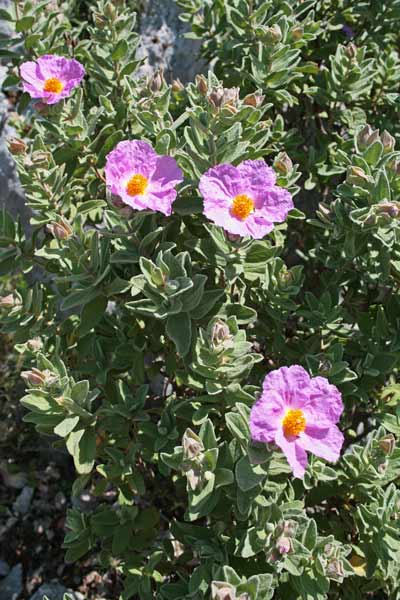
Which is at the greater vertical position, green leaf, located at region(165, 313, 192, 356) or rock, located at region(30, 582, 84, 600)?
green leaf, located at region(165, 313, 192, 356)

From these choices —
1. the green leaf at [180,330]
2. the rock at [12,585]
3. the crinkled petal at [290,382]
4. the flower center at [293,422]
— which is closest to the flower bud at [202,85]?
the green leaf at [180,330]

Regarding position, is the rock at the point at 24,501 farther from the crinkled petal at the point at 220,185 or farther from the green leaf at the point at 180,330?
the crinkled petal at the point at 220,185

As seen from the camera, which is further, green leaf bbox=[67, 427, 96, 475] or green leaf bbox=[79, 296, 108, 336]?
green leaf bbox=[79, 296, 108, 336]

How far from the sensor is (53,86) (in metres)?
2.24

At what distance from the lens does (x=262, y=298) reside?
2416 millimetres

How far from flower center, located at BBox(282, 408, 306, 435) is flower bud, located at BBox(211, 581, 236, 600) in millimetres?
433

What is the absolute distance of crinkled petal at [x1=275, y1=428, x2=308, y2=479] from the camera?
1613 mm

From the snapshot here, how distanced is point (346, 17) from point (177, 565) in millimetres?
2623

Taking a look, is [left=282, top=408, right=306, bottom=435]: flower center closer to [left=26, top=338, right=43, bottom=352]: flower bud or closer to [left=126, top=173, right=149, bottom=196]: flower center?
[left=126, top=173, right=149, bottom=196]: flower center

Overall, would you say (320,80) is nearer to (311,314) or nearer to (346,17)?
(346,17)

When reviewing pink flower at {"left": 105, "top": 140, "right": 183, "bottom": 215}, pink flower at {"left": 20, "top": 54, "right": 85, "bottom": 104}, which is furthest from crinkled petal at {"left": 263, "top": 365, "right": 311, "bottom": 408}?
pink flower at {"left": 20, "top": 54, "right": 85, "bottom": 104}

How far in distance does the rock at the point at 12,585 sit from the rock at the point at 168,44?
288 centimetres

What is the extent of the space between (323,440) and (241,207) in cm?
73

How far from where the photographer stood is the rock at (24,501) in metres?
3.23
